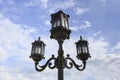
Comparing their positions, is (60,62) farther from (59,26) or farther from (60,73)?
(59,26)

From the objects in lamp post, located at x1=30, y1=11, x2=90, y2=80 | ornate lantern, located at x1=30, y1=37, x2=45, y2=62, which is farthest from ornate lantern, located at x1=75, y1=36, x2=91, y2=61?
ornate lantern, located at x1=30, y1=37, x2=45, y2=62

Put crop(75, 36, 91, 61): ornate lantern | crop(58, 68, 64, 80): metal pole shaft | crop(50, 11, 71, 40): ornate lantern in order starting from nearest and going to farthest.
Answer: crop(58, 68, 64, 80): metal pole shaft, crop(50, 11, 71, 40): ornate lantern, crop(75, 36, 91, 61): ornate lantern

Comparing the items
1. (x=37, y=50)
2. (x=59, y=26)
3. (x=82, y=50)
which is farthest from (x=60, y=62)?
(x=59, y=26)

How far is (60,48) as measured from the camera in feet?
29.5

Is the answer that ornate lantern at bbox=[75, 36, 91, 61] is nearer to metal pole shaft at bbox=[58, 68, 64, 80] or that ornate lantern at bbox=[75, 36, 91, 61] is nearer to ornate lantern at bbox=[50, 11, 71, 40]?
ornate lantern at bbox=[50, 11, 71, 40]

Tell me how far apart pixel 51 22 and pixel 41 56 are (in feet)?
4.37

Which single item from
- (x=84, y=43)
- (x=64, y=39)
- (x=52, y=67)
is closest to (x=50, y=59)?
(x=52, y=67)

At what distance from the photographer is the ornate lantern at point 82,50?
9320mm

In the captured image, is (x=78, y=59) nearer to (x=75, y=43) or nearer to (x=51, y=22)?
(x=75, y=43)

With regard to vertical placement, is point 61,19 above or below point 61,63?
above

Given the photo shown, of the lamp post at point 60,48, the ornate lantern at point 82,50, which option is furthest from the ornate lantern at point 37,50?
the ornate lantern at point 82,50

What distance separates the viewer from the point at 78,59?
9469mm

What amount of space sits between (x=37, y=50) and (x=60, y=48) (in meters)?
0.86

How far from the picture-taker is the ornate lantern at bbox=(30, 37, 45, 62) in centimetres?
906
